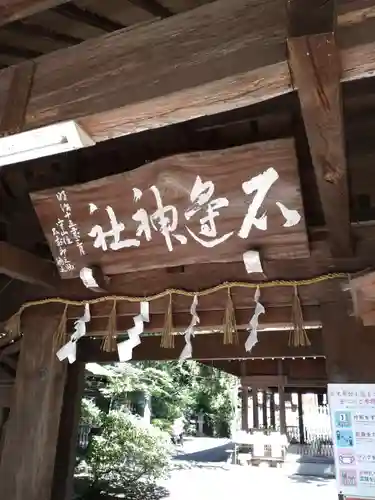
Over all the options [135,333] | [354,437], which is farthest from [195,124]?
[354,437]

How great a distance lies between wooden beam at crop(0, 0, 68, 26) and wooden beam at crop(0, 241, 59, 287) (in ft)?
3.89

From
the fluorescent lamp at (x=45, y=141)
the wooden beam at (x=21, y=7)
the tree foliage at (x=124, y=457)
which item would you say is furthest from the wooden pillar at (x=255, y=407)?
the wooden beam at (x=21, y=7)

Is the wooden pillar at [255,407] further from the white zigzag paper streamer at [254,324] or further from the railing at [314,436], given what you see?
the white zigzag paper streamer at [254,324]

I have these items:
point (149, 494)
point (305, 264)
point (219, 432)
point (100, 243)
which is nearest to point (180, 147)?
point (100, 243)

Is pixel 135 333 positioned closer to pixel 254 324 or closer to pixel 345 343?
pixel 254 324

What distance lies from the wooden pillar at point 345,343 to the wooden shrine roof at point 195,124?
7 centimetres

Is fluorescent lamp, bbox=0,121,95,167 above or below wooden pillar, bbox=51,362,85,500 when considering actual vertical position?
above

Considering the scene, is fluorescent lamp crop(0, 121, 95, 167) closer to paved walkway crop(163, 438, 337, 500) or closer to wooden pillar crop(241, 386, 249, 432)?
paved walkway crop(163, 438, 337, 500)

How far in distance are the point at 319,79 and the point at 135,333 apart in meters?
1.74

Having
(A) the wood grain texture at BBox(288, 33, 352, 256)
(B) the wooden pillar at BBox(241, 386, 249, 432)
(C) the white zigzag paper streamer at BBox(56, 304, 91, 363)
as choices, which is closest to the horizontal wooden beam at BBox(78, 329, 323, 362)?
(C) the white zigzag paper streamer at BBox(56, 304, 91, 363)

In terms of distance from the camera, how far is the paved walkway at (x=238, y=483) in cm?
754

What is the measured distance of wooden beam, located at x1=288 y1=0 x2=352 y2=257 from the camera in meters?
1.02

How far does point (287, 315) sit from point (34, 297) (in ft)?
5.11

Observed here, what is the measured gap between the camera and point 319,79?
1099 millimetres
